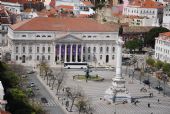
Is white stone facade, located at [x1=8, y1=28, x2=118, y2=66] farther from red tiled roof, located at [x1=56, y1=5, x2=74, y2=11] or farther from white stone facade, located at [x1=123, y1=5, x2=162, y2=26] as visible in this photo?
red tiled roof, located at [x1=56, y1=5, x2=74, y2=11]

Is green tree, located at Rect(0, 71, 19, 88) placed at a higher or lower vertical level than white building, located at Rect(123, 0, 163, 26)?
higher

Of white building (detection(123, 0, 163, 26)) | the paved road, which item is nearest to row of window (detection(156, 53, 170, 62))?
the paved road

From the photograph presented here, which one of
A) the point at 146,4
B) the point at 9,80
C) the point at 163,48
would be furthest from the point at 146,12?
the point at 9,80

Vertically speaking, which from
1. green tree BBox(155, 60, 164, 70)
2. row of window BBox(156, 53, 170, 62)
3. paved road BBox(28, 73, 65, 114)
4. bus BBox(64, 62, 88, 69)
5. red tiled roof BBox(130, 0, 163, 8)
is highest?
red tiled roof BBox(130, 0, 163, 8)

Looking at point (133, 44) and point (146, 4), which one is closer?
point (133, 44)

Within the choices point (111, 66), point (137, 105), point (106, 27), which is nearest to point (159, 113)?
point (137, 105)

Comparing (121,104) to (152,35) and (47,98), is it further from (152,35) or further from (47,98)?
(152,35)

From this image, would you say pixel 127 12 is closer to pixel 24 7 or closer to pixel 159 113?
pixel 24 7

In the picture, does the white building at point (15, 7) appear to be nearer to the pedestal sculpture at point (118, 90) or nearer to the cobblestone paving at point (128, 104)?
the cobblestone paving at point (128, 104)
